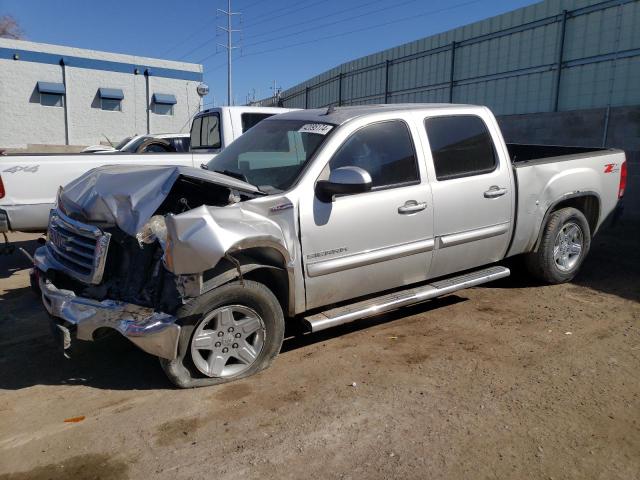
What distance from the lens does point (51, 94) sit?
28062 mm

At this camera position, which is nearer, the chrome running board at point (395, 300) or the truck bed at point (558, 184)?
the chrome running board at point (395, 300)

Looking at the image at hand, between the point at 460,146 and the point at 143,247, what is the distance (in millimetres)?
2936

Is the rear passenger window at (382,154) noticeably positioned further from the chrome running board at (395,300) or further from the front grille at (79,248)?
the front grille at (79,248)

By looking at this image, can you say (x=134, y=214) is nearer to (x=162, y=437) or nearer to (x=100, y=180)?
(x=100, y=180)

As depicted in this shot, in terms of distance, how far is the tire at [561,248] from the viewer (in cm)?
565

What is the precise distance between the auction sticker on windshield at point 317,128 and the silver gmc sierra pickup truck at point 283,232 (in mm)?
18

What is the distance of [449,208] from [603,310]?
194 cm

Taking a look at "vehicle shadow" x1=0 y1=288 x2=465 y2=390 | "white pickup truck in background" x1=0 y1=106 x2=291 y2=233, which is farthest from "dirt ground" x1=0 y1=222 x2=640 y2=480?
"white pickup truck in background" x1=0 y1=106 x2=291 y2=233

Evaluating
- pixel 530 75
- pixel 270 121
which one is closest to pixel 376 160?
pixel 270 121

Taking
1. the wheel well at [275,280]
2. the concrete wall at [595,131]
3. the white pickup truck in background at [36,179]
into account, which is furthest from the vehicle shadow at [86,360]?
the concrete wall at [595,131]

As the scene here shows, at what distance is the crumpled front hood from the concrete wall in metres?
7.96

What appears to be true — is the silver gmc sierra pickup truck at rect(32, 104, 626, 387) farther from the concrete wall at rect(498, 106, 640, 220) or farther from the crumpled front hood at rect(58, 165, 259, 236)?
the concrete wall at rect(498, 106, 640, 220)

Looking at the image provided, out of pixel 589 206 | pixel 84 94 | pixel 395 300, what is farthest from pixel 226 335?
pixel 84 94

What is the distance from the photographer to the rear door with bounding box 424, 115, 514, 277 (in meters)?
4.69
